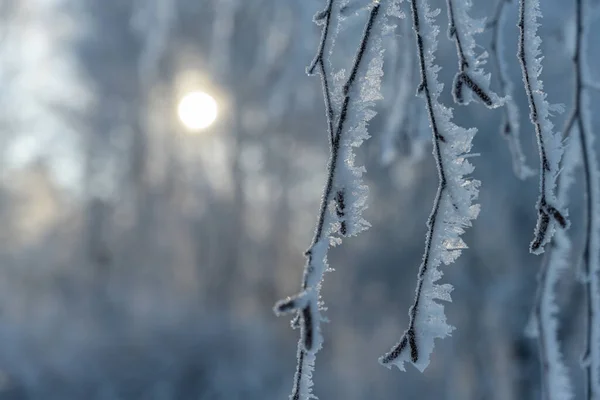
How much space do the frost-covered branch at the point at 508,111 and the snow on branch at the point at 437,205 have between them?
246mm

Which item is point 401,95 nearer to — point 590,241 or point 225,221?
point 590,241

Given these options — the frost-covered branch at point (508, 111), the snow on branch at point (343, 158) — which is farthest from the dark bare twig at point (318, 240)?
the frost-covered branch at point (508, 111)

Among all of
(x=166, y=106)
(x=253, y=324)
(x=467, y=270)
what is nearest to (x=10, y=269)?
(x=166, y=106)

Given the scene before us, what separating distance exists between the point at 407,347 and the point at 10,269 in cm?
1706

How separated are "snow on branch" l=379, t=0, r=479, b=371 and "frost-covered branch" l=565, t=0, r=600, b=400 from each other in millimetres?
290

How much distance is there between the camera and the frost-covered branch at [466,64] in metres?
0.72

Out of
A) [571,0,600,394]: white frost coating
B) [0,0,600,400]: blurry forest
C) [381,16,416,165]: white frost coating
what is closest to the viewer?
[571,0,600,394]: white frost coating

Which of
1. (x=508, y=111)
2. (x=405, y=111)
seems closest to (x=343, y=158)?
(x=508, y=111)

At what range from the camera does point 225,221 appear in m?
12.3

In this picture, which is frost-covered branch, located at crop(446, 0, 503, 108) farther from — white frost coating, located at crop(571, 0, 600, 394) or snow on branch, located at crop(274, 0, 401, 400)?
white frost coating, located at crop(571, 0, 600, 394)

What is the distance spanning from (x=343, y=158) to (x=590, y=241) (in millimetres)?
469

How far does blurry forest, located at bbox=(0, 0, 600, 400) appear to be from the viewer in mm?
4586

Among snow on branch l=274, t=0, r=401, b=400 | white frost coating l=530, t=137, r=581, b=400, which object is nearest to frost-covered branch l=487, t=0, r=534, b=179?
white frost coating l=530, t=137, r=581, b=400

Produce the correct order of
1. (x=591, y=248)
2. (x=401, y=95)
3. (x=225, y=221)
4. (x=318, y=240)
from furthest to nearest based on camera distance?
(x=225, y=221) < (x=401, y=95) < (x=591, y=248) < (x=318, y=240)
